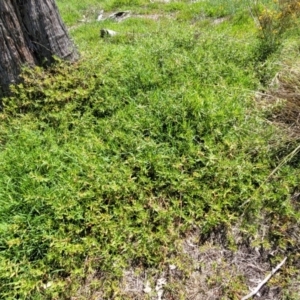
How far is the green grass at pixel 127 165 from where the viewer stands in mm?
2482

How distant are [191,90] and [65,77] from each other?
57.3 inches

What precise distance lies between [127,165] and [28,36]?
1.95 m

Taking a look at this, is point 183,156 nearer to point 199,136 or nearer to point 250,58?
point 199,136

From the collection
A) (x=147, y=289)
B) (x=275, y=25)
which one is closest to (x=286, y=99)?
(x=275, y=25)

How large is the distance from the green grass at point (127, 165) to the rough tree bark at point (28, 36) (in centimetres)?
20

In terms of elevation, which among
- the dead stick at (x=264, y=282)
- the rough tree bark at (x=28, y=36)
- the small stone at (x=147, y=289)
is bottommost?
the dead stick at (x=264, y=282)

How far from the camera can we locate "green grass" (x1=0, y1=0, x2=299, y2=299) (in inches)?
97.7

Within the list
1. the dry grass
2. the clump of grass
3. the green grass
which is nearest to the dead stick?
the green grass

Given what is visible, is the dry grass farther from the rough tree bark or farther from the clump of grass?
the rough tree bark

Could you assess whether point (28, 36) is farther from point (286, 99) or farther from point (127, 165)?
point (286, 99)

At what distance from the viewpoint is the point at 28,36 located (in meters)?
3.60

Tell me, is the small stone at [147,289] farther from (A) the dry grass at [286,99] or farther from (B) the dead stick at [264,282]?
(A) the dry grass at [286,99]

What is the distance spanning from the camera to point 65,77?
12.1ft

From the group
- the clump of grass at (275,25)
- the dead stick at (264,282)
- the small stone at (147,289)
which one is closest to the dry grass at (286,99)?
the clump of grass at (275,25)
